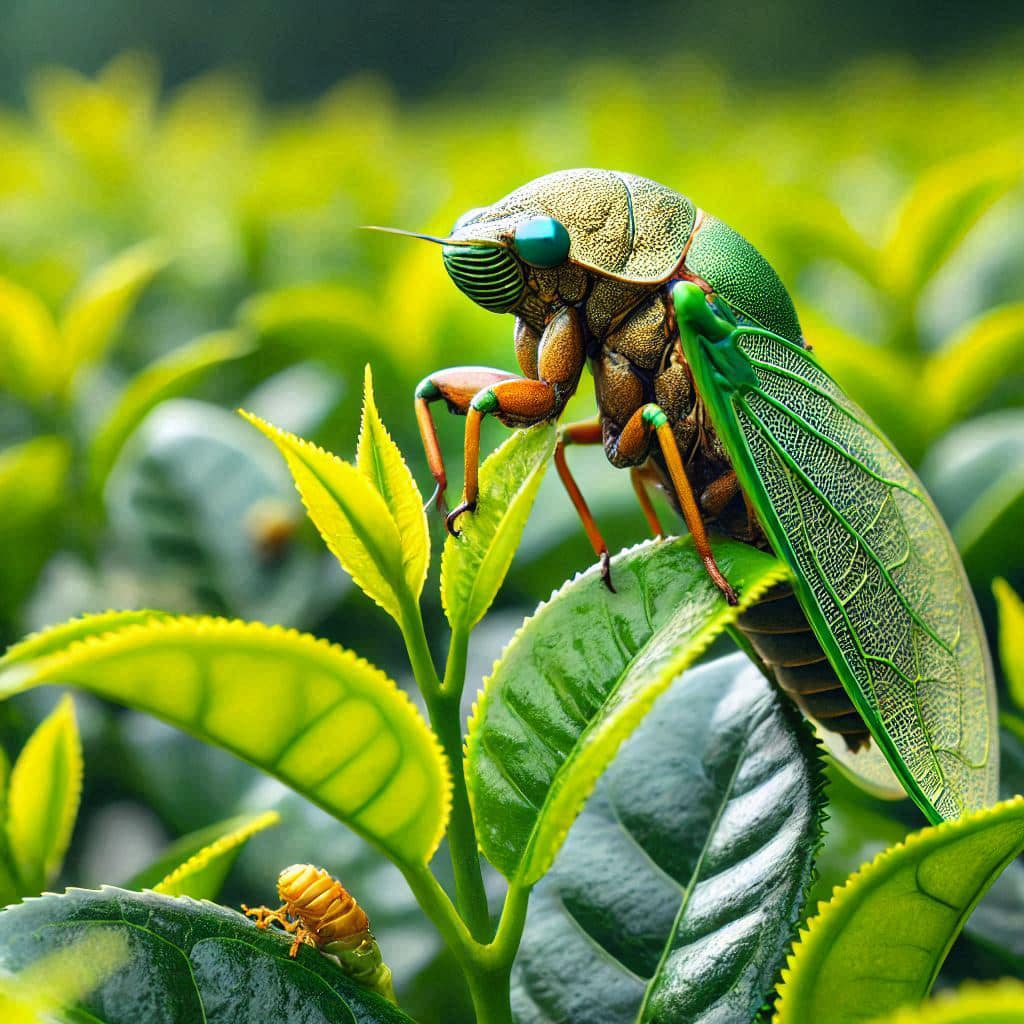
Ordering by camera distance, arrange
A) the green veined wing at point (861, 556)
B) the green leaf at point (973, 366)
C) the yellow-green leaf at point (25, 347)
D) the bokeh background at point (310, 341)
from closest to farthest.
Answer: the green veined wing at point (861, 556) → the bokeh background at point (310, 341) → the green leaf at point (973, 366) → the yellow-green leaf at point (25, 347)

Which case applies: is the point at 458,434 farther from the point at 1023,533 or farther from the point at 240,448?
the point at 1023,533

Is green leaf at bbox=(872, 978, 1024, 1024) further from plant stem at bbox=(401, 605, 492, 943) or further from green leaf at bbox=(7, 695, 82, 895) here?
green leaf at bbox=(7, 695, 82, 895)

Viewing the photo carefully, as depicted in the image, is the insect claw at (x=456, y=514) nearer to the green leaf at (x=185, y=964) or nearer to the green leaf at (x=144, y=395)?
the green leaf at (x=185, y=964)

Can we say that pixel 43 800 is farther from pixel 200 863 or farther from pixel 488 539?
pixel 488 539

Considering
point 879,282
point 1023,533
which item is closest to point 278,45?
point 879,282

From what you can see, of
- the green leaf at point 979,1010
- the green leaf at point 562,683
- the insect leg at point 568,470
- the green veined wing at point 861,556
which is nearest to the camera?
the green leaf at point 979,1010

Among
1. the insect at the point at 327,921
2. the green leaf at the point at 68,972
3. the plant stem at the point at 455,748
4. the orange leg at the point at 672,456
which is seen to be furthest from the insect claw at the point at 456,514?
the green leaf at the point at 68,972

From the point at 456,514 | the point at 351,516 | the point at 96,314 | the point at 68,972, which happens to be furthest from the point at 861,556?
the point at 96,314

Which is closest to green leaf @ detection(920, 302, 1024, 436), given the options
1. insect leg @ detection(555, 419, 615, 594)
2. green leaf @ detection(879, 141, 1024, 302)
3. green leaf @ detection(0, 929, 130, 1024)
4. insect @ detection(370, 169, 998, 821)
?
green leaf @ detection(879, 141, 1024, 302)
